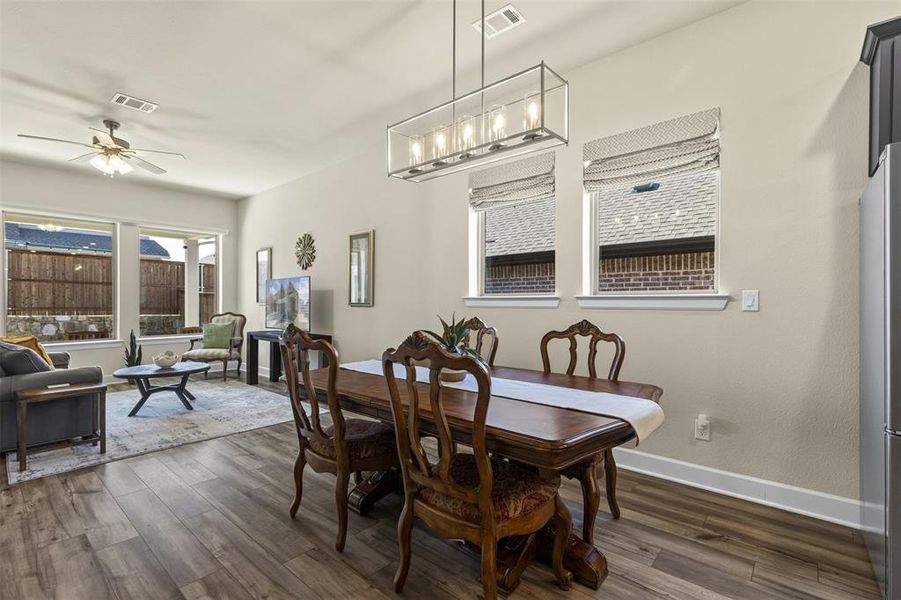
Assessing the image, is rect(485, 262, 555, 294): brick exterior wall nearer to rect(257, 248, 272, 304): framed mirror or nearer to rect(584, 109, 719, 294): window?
rect(584, 109, 719, 294): window

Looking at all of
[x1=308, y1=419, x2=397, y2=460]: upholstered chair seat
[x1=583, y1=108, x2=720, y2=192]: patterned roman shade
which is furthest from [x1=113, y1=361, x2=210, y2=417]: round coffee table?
[x1=583, y1=108, x2=720, y2=192]: patterned roman shade

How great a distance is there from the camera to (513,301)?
11.8ft

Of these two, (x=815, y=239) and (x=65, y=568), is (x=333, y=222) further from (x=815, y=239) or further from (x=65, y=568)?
(x=815, y=239)

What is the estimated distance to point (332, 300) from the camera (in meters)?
5.55

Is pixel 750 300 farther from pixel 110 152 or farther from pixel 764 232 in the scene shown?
pixel 110 152

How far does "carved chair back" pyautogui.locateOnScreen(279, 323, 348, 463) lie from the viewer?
6.60ft

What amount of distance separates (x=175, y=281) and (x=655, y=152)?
6952 mm

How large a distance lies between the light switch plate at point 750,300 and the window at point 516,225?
1275 millimetres

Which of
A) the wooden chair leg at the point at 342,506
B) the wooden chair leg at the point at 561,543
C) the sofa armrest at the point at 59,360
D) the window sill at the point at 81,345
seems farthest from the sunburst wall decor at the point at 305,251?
the wooden chair leg at the point at 561,543

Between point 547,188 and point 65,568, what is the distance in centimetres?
350

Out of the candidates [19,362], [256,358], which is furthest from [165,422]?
Answer: [256,358]

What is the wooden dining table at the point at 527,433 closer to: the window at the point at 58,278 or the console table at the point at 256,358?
the console table at the point at 256,358

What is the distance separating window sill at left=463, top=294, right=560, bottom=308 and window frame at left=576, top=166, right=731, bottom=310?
238 mm

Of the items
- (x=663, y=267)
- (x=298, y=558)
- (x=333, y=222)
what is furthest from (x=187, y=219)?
Answer: (x=663, y=267)
